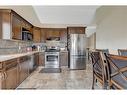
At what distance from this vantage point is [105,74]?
2.44 m

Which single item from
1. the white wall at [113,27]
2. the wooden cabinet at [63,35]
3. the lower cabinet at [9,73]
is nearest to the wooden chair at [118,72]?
the lower cabinet at [9,73]

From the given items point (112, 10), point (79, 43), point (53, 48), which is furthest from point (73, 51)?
point (112, 10)

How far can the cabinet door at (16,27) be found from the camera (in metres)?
4.93

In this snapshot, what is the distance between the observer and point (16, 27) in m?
5.26

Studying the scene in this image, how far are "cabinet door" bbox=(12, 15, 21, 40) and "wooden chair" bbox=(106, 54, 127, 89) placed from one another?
3.61 meters

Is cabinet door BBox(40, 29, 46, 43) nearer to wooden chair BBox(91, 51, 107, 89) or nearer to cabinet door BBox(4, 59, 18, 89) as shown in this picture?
cabinet door BBox(4, 59, 18, 89)

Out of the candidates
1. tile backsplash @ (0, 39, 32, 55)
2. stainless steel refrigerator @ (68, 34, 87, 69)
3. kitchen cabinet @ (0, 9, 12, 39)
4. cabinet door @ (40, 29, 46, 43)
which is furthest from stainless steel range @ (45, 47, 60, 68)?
kitchen cabinet @ (0, 9, 12, 39)

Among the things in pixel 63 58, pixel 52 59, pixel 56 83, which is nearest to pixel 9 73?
pixel 56 83

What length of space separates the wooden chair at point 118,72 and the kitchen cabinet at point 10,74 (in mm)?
2064

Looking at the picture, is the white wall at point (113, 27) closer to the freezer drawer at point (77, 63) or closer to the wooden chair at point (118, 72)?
the freezer drawer at point (77, 63)

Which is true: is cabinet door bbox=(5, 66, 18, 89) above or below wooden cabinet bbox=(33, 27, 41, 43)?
below

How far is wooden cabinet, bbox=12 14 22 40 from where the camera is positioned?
4926 millimetres

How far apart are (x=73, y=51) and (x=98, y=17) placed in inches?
76.1

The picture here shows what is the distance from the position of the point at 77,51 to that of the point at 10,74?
4.65m
